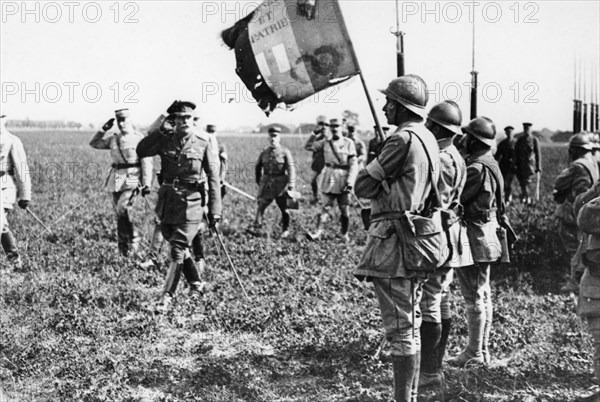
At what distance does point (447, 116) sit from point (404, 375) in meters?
2.07

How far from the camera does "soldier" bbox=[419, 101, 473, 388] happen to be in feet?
16.1

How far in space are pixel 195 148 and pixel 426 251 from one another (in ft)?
12.2

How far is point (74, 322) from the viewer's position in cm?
645

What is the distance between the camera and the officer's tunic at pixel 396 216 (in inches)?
171

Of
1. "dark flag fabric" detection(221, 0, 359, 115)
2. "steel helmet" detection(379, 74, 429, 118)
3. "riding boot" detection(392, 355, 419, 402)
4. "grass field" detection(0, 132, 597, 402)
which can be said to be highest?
"dark flag fabric" detection(221, 0, 359, 115)

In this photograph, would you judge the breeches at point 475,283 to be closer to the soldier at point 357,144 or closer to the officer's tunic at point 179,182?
the officer's tunic at point 179,182

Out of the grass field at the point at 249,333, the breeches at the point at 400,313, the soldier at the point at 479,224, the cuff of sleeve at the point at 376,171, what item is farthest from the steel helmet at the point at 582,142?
the cuff of sleeve at the point at 376,171

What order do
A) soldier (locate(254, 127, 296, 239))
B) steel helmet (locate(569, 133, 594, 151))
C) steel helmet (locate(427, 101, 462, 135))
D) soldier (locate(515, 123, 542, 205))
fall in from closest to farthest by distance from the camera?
steel helmet (locate(427, 101, 462, 135)) → steel helmet (locate(569, 133, 594, 151)) → soldier (locate(254, 127, 296, 239)) → soldier (locate(515, 123, 542, 205))

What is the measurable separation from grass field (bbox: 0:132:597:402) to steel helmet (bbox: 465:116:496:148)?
2044 millimetres

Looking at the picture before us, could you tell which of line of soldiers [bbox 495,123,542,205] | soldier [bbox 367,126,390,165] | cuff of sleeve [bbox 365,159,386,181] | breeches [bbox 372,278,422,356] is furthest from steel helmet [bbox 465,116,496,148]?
line of soldiers [bbox 495,123,542,205]

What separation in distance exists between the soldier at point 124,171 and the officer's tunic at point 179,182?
2.73 metres

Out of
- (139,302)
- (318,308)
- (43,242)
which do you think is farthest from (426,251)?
(43,242)

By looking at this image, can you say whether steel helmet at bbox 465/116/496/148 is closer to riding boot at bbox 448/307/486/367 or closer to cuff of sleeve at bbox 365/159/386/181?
riding boot at bbox 448/307/486/367

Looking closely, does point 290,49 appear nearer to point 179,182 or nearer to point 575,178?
point 179,182
